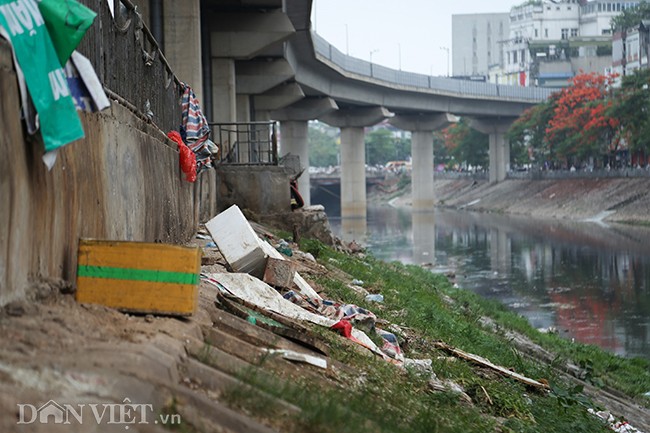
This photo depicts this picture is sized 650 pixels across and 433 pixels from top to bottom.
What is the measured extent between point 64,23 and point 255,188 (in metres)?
15.0

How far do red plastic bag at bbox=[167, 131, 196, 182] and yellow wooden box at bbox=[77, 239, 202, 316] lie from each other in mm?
6730

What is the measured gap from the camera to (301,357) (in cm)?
532

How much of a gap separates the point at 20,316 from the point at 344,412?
1.96 m

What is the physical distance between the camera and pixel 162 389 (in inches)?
141

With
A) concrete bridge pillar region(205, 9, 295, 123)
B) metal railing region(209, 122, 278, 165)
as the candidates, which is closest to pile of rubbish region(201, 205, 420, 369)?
metal railing region(209, 122, 278, 165)

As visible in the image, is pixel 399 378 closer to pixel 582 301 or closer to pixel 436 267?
pixel 582 301

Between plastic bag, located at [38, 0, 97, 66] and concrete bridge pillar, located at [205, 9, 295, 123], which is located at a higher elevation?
concrete bridge pillar, located at [205, 9, 295, 123]

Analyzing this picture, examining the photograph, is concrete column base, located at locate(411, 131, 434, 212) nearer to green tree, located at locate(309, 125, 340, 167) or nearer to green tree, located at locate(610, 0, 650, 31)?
green tree, located at locate(610, 0, 650, 31)

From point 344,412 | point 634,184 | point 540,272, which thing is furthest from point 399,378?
point 634,184

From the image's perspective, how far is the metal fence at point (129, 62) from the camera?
632 cm

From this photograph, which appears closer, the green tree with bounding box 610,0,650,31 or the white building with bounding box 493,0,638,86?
the green tree with bounding box 610,0,650,31

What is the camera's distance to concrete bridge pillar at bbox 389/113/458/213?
214 ft

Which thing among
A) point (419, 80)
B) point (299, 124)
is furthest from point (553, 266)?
point (419, 80)

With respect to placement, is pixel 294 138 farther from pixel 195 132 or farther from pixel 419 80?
pixel 195 132
